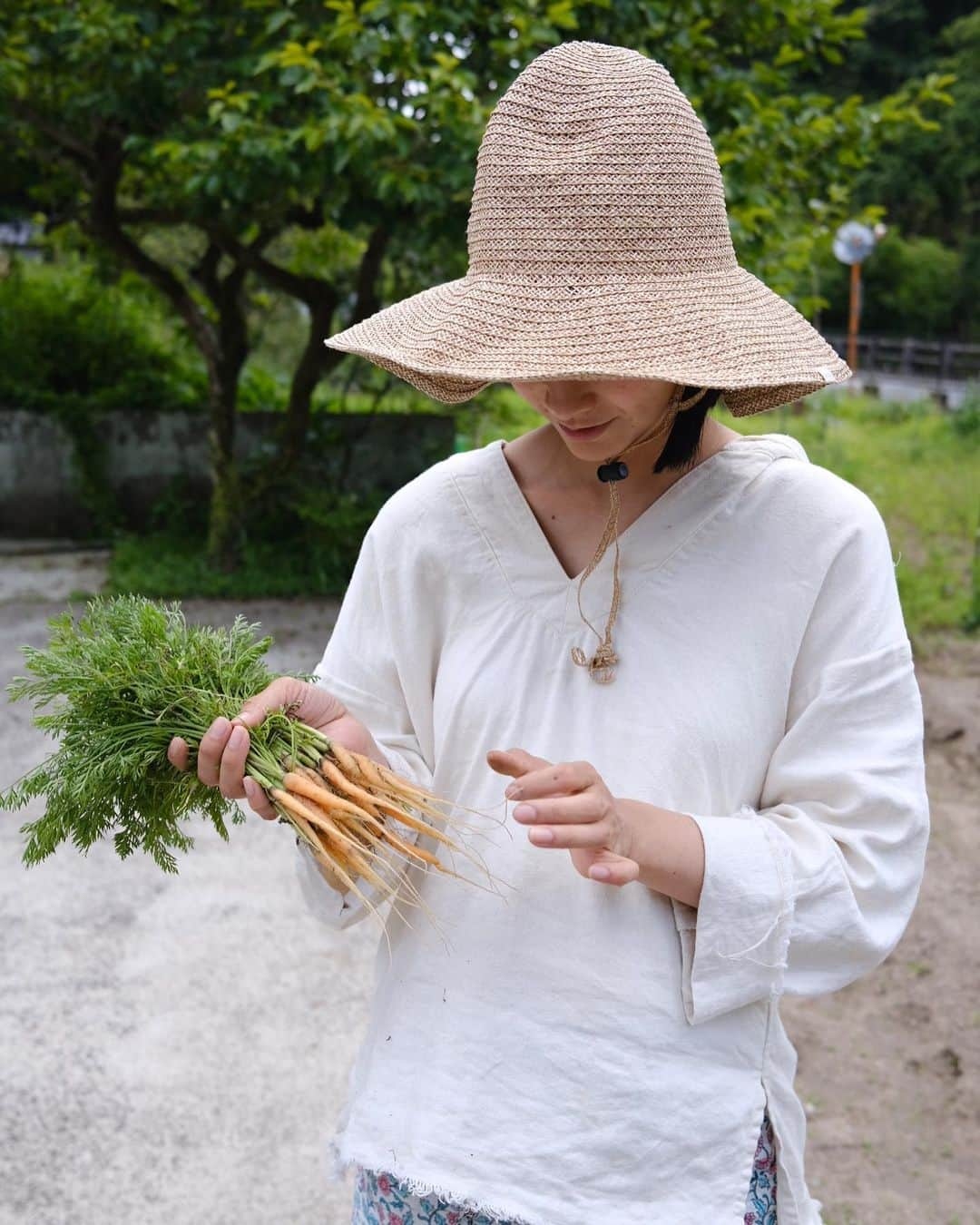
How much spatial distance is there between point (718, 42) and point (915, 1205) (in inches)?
212

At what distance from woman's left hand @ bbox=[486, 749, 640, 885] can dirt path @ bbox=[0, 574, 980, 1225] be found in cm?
172

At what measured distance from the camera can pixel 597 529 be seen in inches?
Result: 55.1

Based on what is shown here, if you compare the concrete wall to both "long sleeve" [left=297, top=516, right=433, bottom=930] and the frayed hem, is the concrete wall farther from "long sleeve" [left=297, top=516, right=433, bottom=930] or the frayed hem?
the frayed hem

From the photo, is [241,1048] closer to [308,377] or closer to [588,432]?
[588,432]

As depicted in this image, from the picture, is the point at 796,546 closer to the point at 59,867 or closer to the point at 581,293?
the point at 581,293

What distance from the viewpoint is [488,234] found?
1310 millimetres

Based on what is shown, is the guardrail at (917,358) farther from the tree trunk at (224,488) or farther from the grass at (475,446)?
the tree trunk at (224,488)

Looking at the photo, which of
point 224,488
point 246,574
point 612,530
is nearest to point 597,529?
point 612,530

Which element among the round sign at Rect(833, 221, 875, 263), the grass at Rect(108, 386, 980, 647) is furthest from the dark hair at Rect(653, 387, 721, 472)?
the round sign at Rect(833, 221, 875, 263)

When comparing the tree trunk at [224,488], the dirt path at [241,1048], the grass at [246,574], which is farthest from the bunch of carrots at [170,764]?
the tree trunk at [224,488]

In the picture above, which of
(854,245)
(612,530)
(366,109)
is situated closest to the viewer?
(612,530)

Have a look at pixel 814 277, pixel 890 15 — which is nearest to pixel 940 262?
pixel 890 15

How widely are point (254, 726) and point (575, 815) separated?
40cm

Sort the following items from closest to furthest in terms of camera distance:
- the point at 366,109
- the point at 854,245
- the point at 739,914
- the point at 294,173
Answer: the point at 739,914, the point at 366,109, the point at 294,173, the point at 854,245
